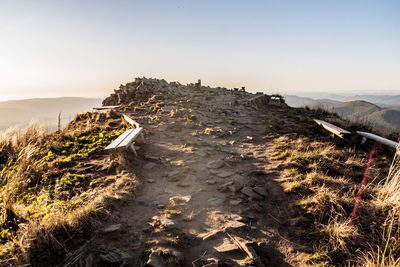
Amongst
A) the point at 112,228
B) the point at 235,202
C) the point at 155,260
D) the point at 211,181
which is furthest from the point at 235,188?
the point at 112,228

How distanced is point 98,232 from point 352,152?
22.8ft

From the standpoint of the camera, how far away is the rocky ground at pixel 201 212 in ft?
8.18

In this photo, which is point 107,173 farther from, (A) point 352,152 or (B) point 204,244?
(A) point 352,152

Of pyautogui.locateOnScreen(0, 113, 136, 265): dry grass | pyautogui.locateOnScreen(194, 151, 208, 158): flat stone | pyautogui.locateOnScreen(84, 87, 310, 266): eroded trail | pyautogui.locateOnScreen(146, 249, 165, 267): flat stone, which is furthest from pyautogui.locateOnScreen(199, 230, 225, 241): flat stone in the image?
pyautogui.locateOnScreen(194, 151, 208, 158): flat stone

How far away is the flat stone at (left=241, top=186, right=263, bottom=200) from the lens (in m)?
3.88

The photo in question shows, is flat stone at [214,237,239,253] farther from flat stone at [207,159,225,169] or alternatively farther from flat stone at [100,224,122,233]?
flat stone at [207,159,225,169]

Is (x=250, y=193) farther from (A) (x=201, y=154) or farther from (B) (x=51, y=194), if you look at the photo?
(B) (x=51, y=194)

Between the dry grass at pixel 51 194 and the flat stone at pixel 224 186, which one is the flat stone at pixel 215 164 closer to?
the flat stone at pixel 224 186

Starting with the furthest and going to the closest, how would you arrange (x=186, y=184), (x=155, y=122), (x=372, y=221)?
(x=155, y=122) < (x=186, y=184) < (x=372, y=221)

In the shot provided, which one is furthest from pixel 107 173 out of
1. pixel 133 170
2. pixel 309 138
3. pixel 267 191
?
pixel 309 138

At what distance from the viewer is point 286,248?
9.09 feet

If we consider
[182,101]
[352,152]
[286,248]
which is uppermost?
[182,101]

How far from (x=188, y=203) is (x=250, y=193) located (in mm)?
1346

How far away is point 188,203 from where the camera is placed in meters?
3.80
